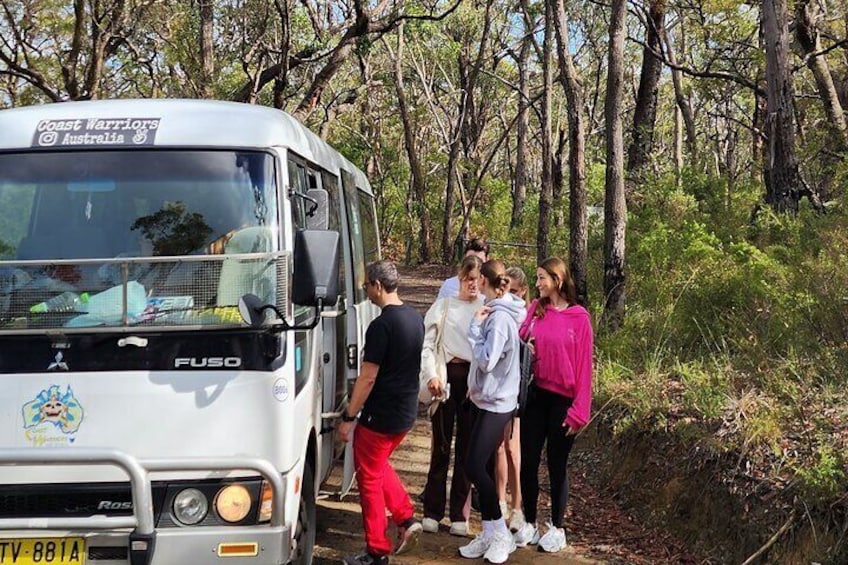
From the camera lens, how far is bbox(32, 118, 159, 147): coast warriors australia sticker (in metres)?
4.30

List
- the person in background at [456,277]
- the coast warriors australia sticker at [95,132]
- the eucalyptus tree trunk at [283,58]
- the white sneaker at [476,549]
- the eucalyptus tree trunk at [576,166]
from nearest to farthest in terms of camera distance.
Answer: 1. the coast warriors australia sticker at [95,132]
2. the white sneaker at [476,549]
3. the person in background at [456,277]
4. the eucalyptus tree trunk at [576,166]
5. the eucalyptus tree trunk at [283,58]

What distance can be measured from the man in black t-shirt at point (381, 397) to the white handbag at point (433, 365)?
388 mm

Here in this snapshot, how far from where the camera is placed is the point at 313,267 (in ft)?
13.1

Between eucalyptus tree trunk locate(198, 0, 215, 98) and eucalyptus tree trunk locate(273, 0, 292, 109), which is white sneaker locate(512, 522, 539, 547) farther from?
eucalyptus tree trunk locate(198, 0, 215, 98)

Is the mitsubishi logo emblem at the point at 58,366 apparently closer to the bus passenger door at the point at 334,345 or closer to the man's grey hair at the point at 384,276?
the bus passenger door at the point at 334,345

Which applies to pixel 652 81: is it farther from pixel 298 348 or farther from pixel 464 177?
pixel 464 177

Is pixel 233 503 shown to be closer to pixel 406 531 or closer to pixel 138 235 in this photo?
pixel 138 235

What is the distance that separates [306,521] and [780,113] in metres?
9.88

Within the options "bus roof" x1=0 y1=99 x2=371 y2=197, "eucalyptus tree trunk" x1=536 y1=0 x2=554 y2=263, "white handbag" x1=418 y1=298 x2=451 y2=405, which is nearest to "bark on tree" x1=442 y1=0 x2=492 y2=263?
"eucalyptus tree trunk" x1=536 y1=0 x2=554 y2=263

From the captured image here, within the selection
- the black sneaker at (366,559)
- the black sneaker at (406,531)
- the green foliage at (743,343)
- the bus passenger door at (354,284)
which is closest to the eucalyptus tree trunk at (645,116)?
the green foliage at (743,343)

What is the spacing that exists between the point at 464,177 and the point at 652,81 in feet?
52.0

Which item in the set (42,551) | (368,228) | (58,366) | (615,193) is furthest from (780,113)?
(42,551)

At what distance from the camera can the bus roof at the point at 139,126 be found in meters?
4.30

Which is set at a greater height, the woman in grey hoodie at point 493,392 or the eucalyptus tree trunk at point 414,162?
the eucalyptus tree trunk at point 414,162
